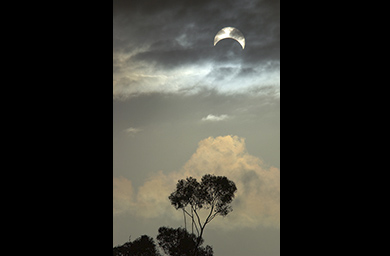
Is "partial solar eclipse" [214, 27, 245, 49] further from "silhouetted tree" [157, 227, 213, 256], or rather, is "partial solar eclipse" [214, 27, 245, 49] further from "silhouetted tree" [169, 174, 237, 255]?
"silhouetted tree" [157, 227, 213, 256]

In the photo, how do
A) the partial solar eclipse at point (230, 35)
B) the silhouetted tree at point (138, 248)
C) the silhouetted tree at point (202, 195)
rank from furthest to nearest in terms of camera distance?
the partial solar eclipse at point (230, 35) → the silhouetted tree at point (202, 195) → the silhouetted tree at point (138, 248)

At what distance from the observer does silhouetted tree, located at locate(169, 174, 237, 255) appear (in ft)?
60.2

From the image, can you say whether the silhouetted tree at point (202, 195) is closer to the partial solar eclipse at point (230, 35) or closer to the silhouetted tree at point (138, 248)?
the silhouetted tree at point (138, 248)

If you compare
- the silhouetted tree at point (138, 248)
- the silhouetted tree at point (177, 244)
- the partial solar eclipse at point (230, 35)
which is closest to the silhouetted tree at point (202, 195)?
the silhouetted tree at point (177, 244)

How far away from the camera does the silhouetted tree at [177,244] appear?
17.9 m

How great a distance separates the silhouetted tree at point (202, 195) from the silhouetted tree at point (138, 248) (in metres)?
2.14

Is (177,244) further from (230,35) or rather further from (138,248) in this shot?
(230,35)

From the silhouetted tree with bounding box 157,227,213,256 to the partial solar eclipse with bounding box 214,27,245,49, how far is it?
9740 mm

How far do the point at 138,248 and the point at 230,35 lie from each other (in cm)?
1179
